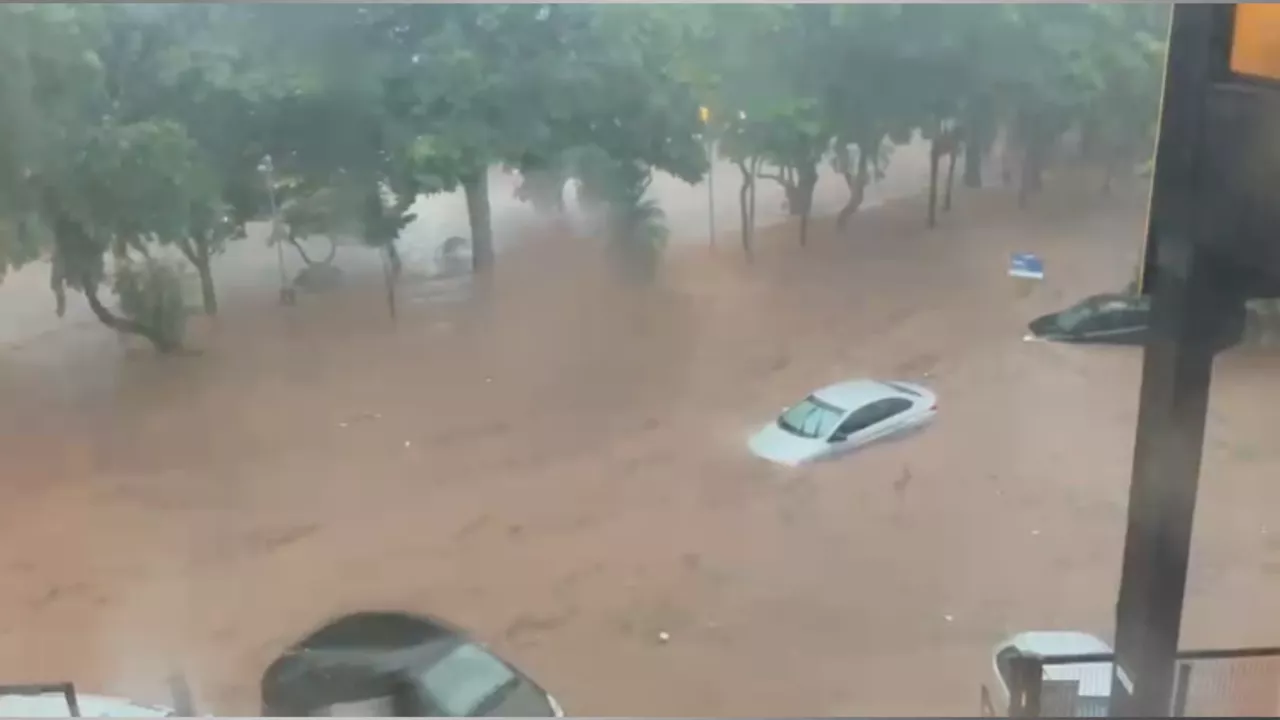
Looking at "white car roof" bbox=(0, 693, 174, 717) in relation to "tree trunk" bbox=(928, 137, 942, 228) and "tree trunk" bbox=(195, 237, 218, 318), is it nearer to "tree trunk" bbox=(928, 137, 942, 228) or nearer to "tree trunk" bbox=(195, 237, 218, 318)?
"tree trunk" bbox=(195, 237, 218, 318)

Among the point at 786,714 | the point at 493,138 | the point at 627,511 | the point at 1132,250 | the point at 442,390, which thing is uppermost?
the point at 493,138

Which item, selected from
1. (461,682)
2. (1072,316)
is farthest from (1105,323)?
(461,682)

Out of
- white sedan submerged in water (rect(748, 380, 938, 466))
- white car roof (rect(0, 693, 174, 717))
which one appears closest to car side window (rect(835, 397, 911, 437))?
white sedan submerged in water (rect(748, 380, 938, 466))

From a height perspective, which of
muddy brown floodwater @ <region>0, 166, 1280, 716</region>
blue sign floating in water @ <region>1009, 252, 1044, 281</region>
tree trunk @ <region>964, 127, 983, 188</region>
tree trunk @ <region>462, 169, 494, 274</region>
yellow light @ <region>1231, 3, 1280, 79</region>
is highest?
yellow light @ <region>1231, 3, 1280, 79</region>

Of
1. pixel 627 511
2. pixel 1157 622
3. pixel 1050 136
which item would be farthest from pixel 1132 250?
pixel 627 511

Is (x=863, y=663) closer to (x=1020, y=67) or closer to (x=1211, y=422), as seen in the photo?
(x=1211, y=422)

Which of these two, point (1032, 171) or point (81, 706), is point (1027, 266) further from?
point (81, 706)

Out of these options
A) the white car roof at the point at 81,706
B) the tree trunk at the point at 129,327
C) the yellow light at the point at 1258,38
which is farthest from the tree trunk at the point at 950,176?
the white car roof at the point at 81,706
